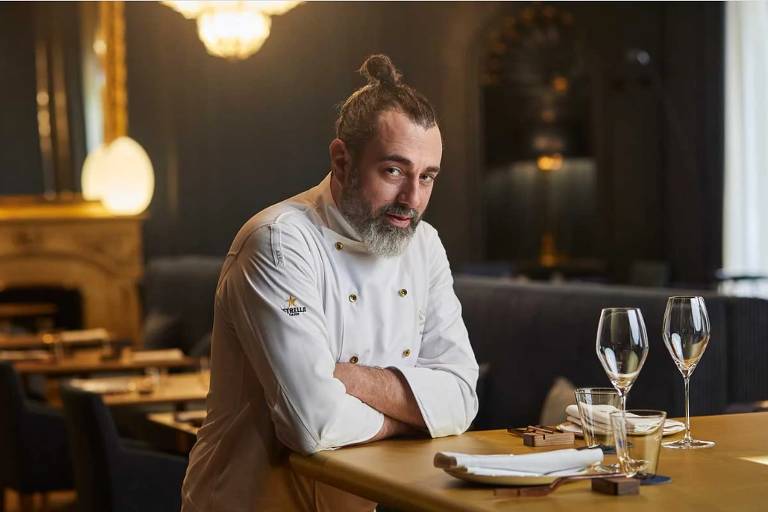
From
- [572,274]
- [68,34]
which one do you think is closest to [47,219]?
[68,34]

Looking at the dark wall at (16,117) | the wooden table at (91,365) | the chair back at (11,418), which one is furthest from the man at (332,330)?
the dark wall at (16,117)

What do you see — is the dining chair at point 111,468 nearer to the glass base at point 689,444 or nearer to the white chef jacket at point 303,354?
the white chef jacket at point 303,354

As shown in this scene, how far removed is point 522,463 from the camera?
1645 millimetres

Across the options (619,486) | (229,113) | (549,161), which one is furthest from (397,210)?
(549,161)

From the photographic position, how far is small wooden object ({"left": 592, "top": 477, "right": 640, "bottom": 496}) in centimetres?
156

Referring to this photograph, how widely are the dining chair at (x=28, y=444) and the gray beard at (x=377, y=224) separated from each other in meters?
3.00

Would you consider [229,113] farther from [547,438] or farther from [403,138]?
[547,438]

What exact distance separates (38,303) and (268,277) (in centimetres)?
946

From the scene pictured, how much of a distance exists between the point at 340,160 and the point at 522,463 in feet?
2.72

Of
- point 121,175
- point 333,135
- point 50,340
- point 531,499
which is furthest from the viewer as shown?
point 333,135

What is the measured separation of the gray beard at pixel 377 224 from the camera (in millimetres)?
2166

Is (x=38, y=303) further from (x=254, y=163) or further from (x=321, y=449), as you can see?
(x=321, y=449)

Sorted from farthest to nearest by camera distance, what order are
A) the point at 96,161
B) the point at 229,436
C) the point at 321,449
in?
the point at 96,161 < the point at 229,436 < the point at 321,449

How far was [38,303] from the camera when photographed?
434 inches
